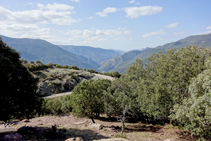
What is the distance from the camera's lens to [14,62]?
644 inches

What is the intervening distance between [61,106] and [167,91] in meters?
26.8

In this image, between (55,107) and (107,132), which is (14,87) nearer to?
(107,132)

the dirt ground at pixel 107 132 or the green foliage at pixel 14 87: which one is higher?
the green foliage at pixel 14 87

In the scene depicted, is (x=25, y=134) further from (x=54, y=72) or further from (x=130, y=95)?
(x=54, y=72)

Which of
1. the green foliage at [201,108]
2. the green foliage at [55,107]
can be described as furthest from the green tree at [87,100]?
the green foliage at [201,108]

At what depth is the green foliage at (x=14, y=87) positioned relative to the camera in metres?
14.5

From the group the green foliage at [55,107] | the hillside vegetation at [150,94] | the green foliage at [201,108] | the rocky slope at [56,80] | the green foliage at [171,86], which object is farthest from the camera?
the rocky slope at [56,80]

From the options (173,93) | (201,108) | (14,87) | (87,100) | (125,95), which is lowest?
(87,100)

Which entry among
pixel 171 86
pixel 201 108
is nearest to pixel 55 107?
pixel 171 86

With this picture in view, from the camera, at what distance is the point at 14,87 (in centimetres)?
1541

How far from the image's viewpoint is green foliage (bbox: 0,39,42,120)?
47.4 ft

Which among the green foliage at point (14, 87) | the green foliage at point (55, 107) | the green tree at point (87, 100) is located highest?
the green foliage at point (14, 87)

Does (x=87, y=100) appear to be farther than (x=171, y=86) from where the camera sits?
Yes

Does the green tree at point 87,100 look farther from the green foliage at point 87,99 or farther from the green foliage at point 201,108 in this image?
the green foliage at point 201,108
